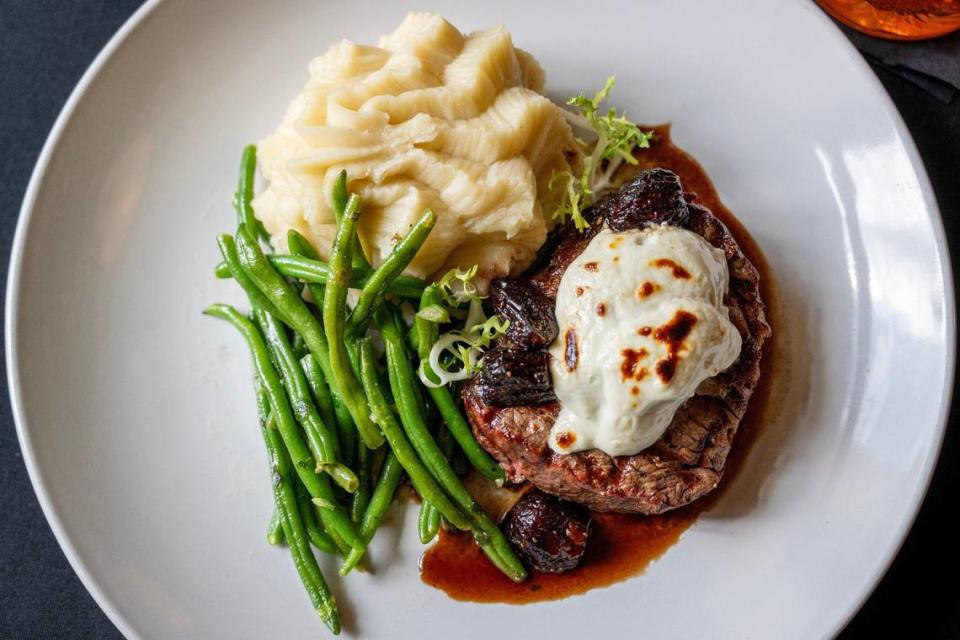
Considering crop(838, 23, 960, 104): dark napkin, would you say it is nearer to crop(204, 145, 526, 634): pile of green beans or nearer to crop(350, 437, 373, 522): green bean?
crop(204, 145, 526, 634): pile of green beans

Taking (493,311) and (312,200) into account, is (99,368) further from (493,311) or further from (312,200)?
(493,311)

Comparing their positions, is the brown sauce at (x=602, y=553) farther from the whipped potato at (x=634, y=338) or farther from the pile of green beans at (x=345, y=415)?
the whipped potato at (x=634, y=338)

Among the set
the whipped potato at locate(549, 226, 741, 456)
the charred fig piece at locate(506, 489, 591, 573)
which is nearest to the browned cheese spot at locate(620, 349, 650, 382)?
the whipped potato at locate(549, 226, 741, 456)

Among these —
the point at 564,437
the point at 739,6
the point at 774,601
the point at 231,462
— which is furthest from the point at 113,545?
the point at 739,6

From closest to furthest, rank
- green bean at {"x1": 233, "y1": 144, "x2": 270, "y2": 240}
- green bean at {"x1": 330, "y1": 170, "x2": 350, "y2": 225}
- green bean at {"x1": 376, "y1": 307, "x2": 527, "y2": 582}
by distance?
green bean at {"x1": 330, "y1": 170, "x2": 350, "y2": 225}, green bean at {"x1": 376, "y1": 307, "x2": 527, "y2": 582}, green bean at {"x1": 233, "y1": 144, "x2": 270, "y2": 240}

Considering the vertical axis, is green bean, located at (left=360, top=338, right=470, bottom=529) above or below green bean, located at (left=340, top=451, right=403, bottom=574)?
above

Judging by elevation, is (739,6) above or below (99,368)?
above

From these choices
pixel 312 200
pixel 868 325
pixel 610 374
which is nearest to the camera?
pixel 610 374
